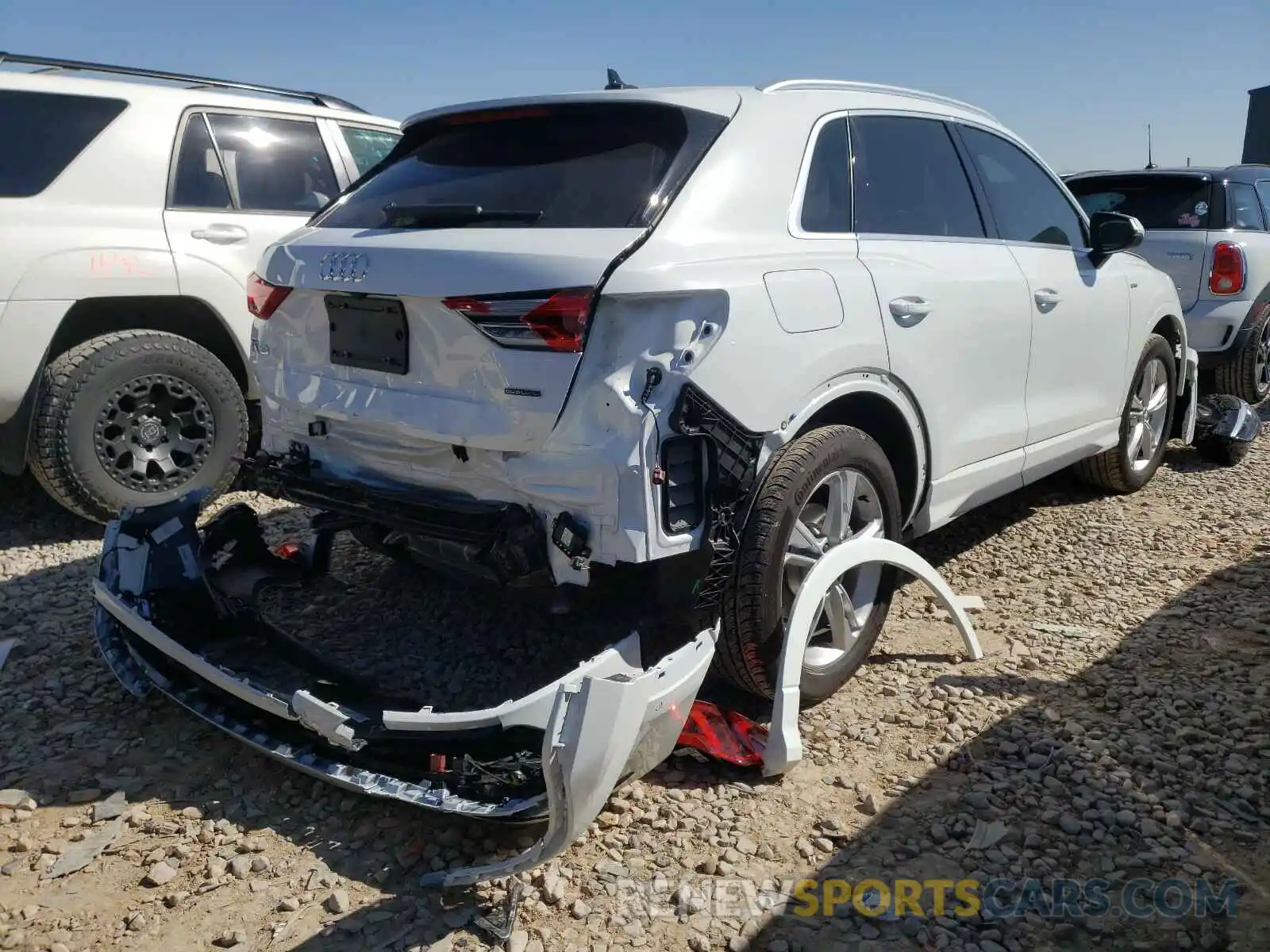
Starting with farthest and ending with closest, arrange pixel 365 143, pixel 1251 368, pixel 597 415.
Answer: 1. pixel 1251 368
2. pixel 365 143
3. pixel 597 415

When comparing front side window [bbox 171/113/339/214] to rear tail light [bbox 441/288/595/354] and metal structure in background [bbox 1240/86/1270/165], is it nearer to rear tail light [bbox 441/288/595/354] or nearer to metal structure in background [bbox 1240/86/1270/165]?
rear tail light [bbox 441/288/595/354]

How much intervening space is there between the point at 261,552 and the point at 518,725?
5.42 feet

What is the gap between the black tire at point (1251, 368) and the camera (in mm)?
7137

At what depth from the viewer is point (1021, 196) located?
4348mm

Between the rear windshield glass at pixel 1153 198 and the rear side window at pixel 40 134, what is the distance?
19.7ft

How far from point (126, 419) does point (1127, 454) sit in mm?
4919

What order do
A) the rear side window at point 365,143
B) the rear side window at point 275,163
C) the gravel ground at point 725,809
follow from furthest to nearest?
the rear side window at point 365,143
the rear side window at point 275,163
the gravel ground at point 725,809

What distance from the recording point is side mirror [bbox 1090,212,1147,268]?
450 cm

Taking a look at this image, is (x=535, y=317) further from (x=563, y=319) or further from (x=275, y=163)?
(x=275, y=163)

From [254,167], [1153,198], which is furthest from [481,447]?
[1153,198]

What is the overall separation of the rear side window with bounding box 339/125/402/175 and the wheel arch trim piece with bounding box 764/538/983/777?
3.79 meters

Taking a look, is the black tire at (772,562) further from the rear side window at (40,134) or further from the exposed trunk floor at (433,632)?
the rear side window at (40,134)

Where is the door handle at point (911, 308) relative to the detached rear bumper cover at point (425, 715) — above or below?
above

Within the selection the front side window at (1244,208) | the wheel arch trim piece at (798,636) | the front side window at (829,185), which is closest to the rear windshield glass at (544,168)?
the front side window at (829,185)
